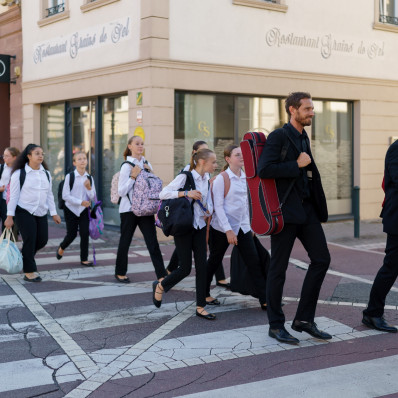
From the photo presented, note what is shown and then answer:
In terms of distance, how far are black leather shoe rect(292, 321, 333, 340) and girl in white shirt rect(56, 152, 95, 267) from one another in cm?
463

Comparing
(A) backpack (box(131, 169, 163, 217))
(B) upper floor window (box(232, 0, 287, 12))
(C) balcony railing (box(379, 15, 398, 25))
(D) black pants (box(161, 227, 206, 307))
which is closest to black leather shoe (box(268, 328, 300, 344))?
(D) black pants (box(161, 227, 206, 307))

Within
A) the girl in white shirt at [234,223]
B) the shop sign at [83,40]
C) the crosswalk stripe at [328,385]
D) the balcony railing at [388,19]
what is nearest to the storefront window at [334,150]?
the balcony railing at [388,19]

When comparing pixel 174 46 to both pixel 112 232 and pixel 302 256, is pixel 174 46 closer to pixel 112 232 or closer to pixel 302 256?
pixel 112 232

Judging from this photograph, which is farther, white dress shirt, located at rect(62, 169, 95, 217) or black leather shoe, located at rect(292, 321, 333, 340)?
white dress shirt, located at rect(62, 169, 95, 217)

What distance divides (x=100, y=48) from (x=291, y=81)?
4.23 m

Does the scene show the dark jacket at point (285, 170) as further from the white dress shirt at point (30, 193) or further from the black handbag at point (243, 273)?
the white dress shirt at point (30, 193)

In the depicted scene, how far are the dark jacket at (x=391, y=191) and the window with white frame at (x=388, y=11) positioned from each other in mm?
11271

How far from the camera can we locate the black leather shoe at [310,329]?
5492 millimetres

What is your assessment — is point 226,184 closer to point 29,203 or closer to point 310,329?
point 310,329

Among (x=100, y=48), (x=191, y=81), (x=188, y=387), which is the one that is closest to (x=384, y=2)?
(x=191, y=81)

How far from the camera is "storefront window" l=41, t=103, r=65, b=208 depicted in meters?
15.8

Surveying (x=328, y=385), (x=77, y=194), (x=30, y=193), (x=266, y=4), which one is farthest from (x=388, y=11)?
(x=328, y=385)

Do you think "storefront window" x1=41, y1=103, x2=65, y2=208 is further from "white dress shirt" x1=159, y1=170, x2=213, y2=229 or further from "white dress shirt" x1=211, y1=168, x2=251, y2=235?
"white dress shirt" x1=159, y1=170, x2=213, y2=229

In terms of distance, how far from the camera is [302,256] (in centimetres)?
1037
